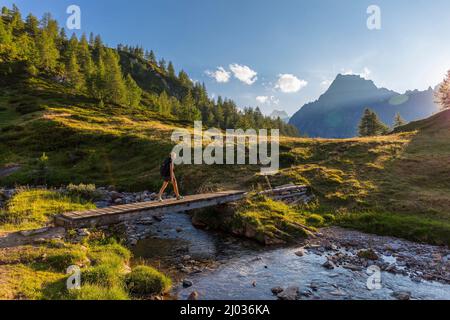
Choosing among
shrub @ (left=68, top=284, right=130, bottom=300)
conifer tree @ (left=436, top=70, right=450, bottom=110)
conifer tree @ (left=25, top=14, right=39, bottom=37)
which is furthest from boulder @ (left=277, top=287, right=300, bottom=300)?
conifer tree @ (left=25, top=14, right=39, bottom=37)

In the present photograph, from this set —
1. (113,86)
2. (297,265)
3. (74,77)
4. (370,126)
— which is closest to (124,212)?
A: (297,265)

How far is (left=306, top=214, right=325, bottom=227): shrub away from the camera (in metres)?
21.5

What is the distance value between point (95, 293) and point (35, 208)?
13.2m

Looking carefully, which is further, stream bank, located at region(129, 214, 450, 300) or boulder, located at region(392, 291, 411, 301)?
stream bank, located at region(129, 214, 450, 300)

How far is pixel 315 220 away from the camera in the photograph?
21.8 m

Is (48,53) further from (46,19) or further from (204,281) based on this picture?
(204,281)

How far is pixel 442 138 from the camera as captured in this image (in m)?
43.8

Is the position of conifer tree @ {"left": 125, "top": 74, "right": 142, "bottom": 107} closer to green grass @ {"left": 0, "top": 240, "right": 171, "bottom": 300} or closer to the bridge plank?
the bridge plank

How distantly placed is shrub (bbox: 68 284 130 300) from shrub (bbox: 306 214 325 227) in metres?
14.6

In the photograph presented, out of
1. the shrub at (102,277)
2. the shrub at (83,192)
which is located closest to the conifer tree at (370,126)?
the shrub at (83,192)
